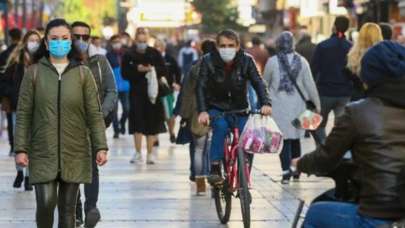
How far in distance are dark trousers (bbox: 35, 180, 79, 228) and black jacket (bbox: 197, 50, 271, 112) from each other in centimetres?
306

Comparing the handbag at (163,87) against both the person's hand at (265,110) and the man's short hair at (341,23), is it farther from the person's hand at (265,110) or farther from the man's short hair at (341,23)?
the person's hand at (265,110)

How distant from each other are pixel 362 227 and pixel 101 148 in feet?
9.27

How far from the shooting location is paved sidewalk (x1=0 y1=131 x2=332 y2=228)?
11203 millimetres

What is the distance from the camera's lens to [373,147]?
19.1 ft

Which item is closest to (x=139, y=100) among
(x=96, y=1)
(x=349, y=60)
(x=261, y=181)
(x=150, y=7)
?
(x=261, y=181)

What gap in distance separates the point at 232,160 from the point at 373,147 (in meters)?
5.09

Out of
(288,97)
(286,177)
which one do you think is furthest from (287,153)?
(288,97)

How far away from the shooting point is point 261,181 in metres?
14.6

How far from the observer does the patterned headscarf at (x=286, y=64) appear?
46.4 ft

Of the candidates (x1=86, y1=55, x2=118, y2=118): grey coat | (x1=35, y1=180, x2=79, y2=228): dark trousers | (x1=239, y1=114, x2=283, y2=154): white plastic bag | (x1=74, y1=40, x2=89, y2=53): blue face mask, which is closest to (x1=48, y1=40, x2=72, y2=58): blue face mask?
(x1=35, y1=180, x2=79, y2=228): dark trousers

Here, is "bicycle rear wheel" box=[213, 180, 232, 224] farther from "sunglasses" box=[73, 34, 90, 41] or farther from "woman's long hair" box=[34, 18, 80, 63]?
"woman's long hair" box=[34, 18, 80, 63]

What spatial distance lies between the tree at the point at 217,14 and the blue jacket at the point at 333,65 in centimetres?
4486

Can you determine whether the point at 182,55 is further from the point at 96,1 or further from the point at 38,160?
the point at 96,1

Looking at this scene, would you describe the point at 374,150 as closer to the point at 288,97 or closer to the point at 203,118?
the point at 203,118
